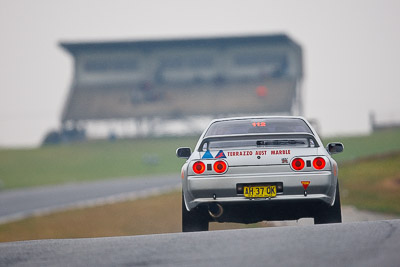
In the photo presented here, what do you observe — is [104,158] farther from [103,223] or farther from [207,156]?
[207,156]

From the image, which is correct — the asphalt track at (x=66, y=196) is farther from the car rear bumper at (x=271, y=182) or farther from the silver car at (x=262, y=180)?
the car rear bumper at (x=271, y=182)

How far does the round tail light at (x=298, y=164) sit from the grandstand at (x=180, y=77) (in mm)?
49203

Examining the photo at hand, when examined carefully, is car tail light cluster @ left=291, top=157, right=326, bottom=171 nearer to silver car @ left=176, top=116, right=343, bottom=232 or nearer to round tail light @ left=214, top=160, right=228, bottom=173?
silver car @ left=176, top=116, right=343, bottom=232

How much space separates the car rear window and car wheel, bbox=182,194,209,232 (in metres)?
1.16

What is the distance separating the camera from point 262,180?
8.88 metres

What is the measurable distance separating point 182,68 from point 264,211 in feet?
181

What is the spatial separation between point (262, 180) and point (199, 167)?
71 cm

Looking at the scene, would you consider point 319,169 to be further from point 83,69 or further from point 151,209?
point 83,69

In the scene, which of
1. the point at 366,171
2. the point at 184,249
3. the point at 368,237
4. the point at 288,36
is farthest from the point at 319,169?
the point at 288,36

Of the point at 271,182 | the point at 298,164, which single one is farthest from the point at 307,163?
the point at 271,182

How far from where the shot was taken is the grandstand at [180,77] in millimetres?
59812

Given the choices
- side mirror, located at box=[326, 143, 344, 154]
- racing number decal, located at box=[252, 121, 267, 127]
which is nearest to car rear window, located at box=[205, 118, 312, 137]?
racing number decal, located at box=[252, 121, 267, 127]

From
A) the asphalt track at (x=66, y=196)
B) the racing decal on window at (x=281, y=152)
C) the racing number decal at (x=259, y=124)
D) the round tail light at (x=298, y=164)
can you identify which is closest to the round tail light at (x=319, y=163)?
the round tail light at (x=298, y=164)

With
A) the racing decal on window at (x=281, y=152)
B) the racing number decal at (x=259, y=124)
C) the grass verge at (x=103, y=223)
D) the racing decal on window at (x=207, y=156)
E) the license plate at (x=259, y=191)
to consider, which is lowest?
the grass verge at (x=103, y=223)
